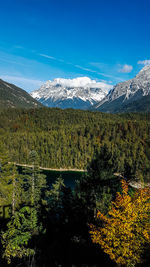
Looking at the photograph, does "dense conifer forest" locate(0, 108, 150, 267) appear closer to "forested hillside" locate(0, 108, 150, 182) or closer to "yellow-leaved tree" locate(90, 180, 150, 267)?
"yellow-leaved tree" locate(90, 180, 150, 267)

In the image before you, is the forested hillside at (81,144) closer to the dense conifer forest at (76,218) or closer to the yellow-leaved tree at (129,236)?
the dense conifer forest at (76,218)

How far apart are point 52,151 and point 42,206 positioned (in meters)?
99.5

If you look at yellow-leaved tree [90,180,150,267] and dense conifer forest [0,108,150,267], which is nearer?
yellow-leaved tree [90,180,150,267]

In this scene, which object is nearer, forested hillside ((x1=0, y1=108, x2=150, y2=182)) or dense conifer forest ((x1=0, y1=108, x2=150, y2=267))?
dense conifer forest ((x1=0, y1=108, x2=150, y2=267))

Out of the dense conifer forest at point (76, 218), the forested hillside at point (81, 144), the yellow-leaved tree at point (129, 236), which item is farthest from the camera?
the forested hillside at point (81, 144)

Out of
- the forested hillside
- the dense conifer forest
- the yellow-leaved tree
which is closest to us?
the yellow-leaved tree

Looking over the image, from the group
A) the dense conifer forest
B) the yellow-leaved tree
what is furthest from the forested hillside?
the yellow-leaved tree

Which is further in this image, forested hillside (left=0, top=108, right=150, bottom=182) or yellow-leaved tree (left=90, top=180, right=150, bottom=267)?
forested hillside (left=0, top=108, right=150, bottom=182)

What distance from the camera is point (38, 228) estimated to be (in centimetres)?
2386

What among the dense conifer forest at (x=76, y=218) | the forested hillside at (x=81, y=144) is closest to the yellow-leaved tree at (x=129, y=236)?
the dense conifer forest at (x=76, y=218)

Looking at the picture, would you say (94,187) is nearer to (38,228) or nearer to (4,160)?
(38,228)

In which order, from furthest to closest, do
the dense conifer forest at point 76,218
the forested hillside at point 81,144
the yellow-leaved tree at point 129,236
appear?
the forested hillside at point 81,144 → the dense conifer forest at point 76,218 → the yellow-leaved tree at point 129,236

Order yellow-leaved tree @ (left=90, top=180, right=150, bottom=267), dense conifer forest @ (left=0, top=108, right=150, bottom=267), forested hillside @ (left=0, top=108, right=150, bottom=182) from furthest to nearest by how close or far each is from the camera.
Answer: forested hillside @ (left=0, top=108, right=150, bottom=182) < dense conifer forest @ (left=0, top=108, right=150, bottom=267) < yellow-leaved tree @ (left=90, top=180, right=150, bottom=267)

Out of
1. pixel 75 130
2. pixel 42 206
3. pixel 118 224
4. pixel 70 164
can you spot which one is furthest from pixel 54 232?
pixel 75 130
